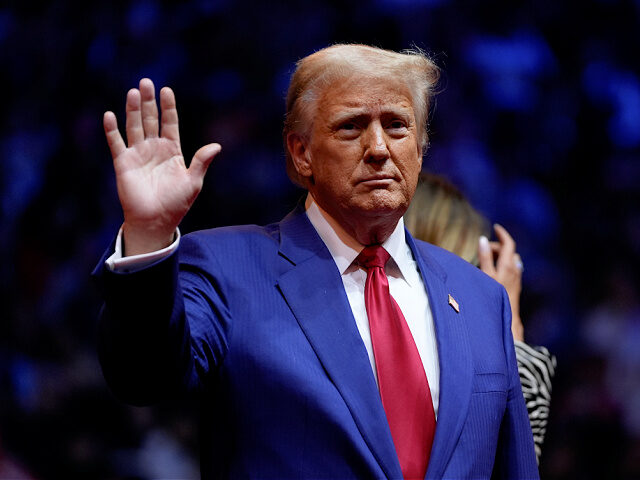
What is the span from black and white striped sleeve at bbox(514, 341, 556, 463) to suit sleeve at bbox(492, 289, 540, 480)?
385mm

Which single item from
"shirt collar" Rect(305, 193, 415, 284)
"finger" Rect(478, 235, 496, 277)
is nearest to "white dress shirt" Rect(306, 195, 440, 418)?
"shirt collar" Rect(305, 193, 415, 284)

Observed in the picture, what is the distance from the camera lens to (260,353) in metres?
1.43

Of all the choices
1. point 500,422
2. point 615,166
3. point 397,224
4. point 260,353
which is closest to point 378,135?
point 397,224

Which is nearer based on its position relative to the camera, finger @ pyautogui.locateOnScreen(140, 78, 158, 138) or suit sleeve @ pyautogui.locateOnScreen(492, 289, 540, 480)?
finger @ pyautogui.locateOnScreen(140, 78, 158, 138)

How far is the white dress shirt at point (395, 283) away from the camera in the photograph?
1574 millimetres

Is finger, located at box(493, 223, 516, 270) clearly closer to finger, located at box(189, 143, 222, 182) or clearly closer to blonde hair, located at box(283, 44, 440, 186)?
blonde hair, located at box(283, 44, 440, 186)

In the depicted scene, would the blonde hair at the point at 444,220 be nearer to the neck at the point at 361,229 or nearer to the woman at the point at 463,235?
the woman at the point at 463,235

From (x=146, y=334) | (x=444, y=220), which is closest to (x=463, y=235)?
(x=444, y=220)

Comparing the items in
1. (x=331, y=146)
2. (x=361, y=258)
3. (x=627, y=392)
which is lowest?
(x=627, y=392)

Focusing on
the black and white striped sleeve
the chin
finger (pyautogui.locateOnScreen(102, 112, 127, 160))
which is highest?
finger (pyautogui.locateOnScreen(102, 112, 127, 160))

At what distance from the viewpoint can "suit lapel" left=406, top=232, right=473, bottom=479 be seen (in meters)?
1.49

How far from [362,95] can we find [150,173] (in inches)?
19.8

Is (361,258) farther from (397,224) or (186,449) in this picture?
(186,449)

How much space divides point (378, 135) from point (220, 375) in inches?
21.9
